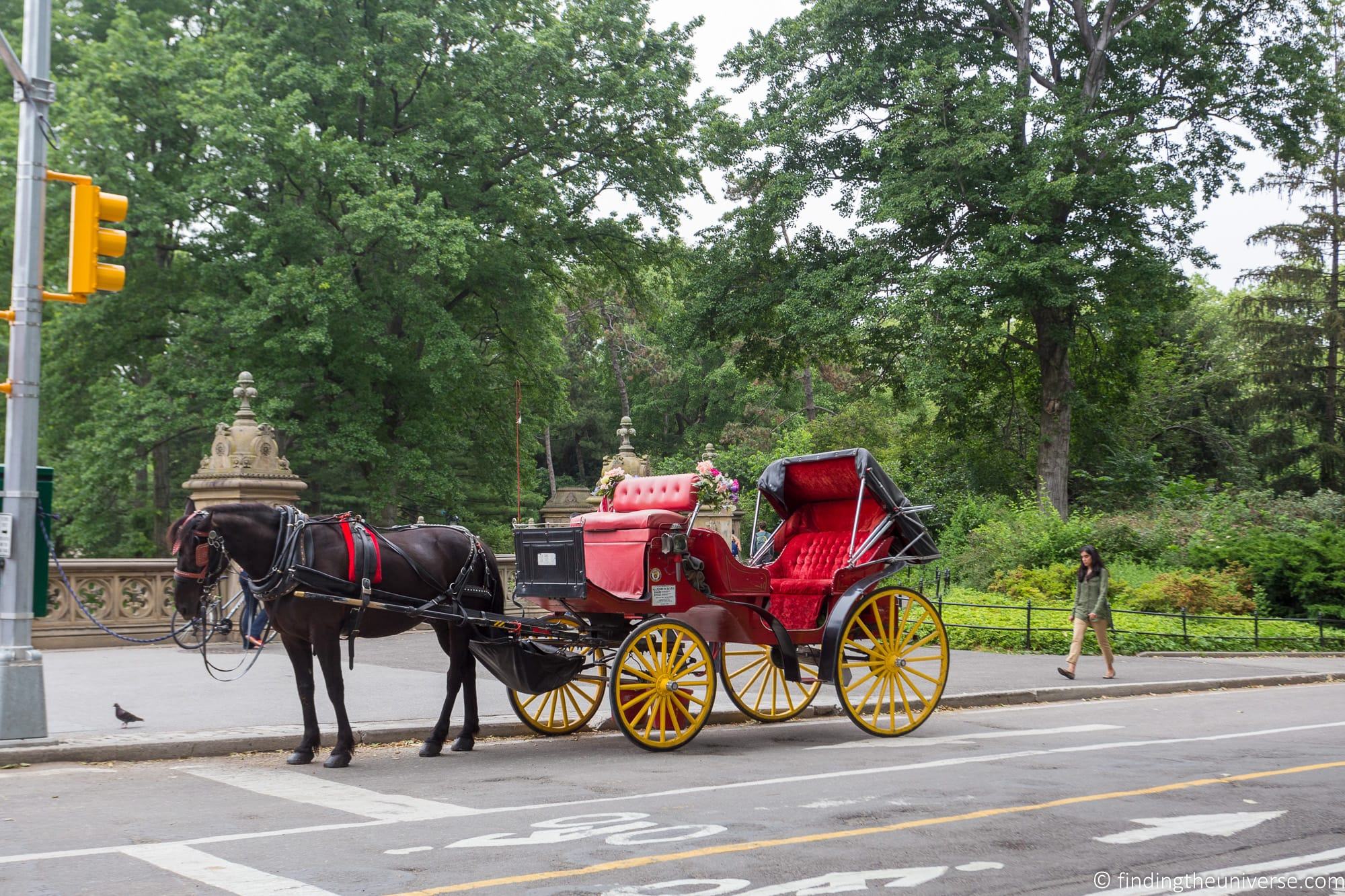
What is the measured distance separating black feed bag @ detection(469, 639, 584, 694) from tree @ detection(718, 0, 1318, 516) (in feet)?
70.1

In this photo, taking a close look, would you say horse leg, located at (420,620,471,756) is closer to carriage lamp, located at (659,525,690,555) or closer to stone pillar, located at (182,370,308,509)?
carriage lamp, located at (659,525,690,555)

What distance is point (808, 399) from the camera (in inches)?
2309

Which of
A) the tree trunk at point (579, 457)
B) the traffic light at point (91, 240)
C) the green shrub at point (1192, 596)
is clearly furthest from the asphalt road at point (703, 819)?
the tree trunk at point (579, 457)

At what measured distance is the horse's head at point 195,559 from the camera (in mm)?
9406

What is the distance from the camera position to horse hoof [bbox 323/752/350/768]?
9.48 m

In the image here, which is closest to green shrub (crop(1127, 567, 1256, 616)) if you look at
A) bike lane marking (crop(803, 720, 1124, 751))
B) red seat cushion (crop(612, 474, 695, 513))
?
bike lane marking (crop(803, 720, 1124, 751))

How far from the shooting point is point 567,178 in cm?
3441

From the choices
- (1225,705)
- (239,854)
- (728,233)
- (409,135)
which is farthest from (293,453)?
(239,854)

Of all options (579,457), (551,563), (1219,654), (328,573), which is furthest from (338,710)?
(579,457)

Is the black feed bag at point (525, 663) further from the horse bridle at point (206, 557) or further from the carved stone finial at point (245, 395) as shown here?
the carved stone finial at point (245, 395)

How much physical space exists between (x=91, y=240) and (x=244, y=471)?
10567 millimetres

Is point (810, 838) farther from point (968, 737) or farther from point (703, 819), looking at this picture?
point (968, 737)

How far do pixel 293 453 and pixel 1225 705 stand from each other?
23.2 m

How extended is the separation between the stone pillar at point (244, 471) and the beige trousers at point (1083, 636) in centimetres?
1217
